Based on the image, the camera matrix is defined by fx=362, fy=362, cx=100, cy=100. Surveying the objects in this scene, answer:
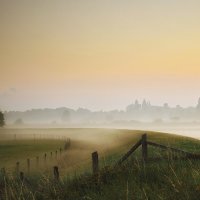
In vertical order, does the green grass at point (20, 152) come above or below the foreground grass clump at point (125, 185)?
below

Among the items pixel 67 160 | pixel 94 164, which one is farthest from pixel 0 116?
pixel 94 164

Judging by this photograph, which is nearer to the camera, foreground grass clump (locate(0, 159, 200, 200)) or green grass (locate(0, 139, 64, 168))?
foreground grass clump (locate(0, 159, 200, 200))

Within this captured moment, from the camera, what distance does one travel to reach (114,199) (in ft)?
30.3

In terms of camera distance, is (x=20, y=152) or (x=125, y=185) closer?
(x=125, y=185)

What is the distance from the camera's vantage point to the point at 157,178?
10.4 meters

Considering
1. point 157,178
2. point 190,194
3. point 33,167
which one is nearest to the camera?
point 190,194

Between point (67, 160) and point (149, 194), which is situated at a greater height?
point (149, 194)

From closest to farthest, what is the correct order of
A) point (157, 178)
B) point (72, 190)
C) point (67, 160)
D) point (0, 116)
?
1. point (157, 178)
2. point (72, 190)
3. point (67, 160)
4. point (0, 116)

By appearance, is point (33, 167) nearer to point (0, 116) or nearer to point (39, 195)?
point (39, 195)

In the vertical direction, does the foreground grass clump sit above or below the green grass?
above

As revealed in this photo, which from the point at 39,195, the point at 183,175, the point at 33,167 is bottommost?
the point at 33,167

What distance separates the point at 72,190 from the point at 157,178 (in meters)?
2.63

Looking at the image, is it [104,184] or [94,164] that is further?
[94,164]

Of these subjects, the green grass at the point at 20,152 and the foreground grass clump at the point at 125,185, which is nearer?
the foreground grass clump at the point at 125,185
